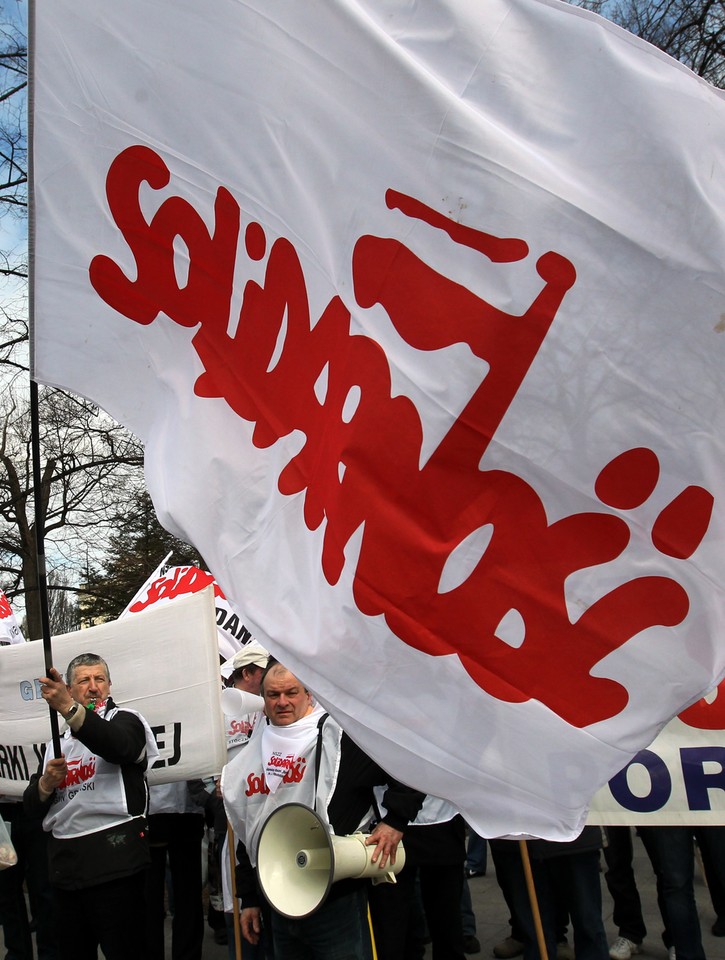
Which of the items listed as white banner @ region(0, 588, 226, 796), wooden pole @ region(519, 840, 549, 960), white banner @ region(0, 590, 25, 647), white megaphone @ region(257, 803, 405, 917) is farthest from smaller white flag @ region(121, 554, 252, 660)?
white megaphone @ region(257, 803, 405, 917)

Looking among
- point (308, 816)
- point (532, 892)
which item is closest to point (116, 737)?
point (308, 816)

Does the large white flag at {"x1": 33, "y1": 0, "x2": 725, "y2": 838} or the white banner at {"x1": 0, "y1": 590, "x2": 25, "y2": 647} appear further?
the white banner at {"x1": 0, "y1": 590, "x2": 25, "y2": 647}

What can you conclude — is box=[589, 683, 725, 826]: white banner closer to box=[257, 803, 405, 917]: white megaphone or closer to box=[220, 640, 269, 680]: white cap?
box=[257, 803, 405, 917]: white megaphone

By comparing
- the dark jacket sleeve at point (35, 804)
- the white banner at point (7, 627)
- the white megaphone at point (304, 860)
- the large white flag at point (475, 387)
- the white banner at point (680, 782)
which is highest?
the large white flag at point (475, 387)

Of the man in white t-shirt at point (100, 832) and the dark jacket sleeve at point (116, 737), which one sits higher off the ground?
the dark jacket sleeve at point (116, 737)

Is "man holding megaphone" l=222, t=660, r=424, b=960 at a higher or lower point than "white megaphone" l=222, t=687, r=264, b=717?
higher

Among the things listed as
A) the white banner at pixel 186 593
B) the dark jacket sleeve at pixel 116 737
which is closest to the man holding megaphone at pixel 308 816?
the dark jacket sleeve at pixel 116 737

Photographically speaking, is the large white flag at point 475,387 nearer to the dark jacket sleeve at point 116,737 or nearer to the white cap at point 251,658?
the dark jacket sleeve at point 116,737

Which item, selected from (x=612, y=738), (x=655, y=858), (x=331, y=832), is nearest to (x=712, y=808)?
(x=655, y=858)

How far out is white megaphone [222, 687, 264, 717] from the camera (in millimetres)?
6617

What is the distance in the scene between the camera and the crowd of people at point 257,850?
158 inches

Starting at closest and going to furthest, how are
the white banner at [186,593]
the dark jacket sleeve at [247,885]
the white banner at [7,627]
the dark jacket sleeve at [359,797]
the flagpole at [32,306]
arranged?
the flagpole at [32,306] → the dark jacket sleeve at [359,797] → the dark jacket sleeve at [247,885] → the white banner at [186,593] → the white banner at [7,627]

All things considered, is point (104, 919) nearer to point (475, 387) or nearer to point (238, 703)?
point (238, 703)

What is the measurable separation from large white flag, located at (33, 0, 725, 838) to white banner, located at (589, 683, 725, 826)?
287 cm
